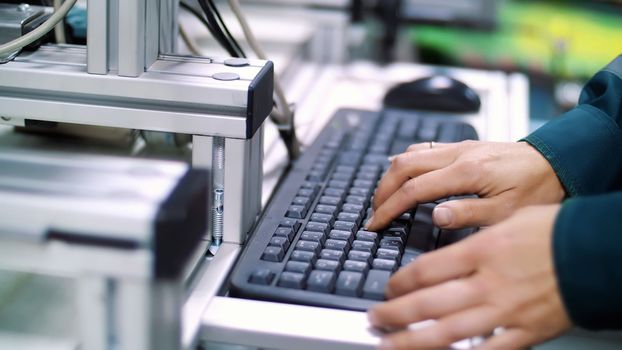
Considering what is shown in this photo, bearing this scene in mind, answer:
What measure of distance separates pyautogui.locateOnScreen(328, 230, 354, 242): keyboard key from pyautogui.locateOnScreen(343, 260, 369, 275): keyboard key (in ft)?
0.14

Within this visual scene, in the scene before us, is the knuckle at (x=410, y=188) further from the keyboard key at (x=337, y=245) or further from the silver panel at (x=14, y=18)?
the silver panel at (x=14, y=18)

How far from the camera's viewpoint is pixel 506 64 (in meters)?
1.89

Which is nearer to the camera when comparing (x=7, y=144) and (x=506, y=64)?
(x=7, y=144)

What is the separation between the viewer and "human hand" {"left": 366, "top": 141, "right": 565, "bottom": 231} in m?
0.76

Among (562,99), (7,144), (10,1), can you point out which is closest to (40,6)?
(10,1)

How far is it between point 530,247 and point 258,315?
208 mm

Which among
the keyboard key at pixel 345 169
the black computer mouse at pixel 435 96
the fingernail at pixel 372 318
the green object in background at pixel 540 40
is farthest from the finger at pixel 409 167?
the green object in background at pixel 540 40

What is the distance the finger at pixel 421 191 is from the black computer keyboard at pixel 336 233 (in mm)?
14

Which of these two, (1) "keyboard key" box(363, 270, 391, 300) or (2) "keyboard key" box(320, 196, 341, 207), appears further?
(2) "keyboard key" box(320, 196, 341, 207)

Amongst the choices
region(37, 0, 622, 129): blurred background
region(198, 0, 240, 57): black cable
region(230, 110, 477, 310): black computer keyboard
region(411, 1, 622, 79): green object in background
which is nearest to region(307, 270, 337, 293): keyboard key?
region(230, 110, 477, 310): black computer keyboard

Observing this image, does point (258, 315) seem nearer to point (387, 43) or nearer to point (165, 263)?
point (165, 263)

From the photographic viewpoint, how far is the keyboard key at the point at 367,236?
28.9 inches

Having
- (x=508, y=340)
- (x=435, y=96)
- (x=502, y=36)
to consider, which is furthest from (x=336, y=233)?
(x=502, y=36)

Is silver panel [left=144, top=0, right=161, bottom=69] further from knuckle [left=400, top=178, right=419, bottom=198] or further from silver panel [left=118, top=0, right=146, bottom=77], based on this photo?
knuckle [left=400, top=178, right=419, bottom=198]
